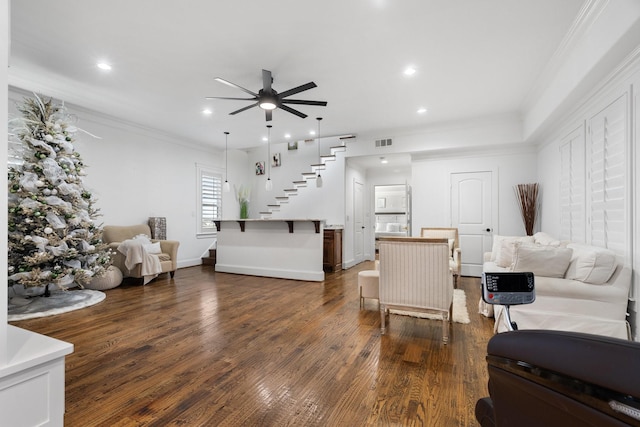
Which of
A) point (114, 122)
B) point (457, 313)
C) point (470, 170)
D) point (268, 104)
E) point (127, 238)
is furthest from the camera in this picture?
point (470, 170)

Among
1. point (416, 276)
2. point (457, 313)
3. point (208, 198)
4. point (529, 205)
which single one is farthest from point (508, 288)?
point (208, 198)

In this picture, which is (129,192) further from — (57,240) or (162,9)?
(162,9)

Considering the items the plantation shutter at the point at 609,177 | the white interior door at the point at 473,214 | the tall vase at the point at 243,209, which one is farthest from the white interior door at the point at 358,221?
the plantation shutter at the point at 609,177

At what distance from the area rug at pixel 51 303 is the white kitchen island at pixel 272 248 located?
2.34 metres

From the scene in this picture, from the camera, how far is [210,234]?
7.66 meters

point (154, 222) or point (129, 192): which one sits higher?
point (129, 192)

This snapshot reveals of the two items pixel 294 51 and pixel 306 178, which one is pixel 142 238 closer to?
pixel 306 178

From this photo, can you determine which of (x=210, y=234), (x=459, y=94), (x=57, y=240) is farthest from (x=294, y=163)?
(x=57, y=240)

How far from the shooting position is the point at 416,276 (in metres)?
2.84

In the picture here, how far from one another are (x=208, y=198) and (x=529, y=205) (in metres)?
7.01

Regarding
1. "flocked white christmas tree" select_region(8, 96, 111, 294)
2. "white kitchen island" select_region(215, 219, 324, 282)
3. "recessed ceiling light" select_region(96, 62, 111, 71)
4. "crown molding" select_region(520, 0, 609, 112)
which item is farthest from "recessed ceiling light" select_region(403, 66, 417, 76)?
"flocked white christmas tree" select_region(8, 96, 111, 294)

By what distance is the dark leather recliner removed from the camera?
18.9 inches

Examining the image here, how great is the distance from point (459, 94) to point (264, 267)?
4497 mm

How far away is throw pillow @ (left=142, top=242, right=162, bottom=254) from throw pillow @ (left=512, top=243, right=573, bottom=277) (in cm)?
533
